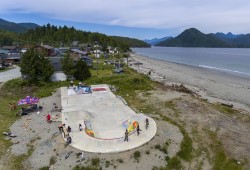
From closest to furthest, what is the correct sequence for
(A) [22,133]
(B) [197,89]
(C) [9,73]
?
(A) [22,133], (B) [197,89], (C) [9,73]

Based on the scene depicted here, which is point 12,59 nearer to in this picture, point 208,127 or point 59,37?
point 59,37

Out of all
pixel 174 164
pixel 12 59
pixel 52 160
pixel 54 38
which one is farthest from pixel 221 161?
pixel 54 38

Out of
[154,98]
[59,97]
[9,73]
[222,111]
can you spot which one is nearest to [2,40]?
[9,73]

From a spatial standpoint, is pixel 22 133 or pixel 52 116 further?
pixel 52 116

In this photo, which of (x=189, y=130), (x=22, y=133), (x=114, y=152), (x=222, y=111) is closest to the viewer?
(x=114, y=152)

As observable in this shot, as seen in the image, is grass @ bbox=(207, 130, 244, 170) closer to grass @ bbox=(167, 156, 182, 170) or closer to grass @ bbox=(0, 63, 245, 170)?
grass @ bbox=(0, 63, 245, 170)

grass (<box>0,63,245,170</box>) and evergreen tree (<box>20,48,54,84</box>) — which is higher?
evergreen tree (<box>20,48,54,84</box>)

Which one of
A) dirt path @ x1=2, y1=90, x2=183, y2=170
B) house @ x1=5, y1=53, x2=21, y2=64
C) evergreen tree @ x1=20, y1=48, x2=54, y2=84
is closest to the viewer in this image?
dirt path @ x1=2, y1=90, x2=183, y2=170

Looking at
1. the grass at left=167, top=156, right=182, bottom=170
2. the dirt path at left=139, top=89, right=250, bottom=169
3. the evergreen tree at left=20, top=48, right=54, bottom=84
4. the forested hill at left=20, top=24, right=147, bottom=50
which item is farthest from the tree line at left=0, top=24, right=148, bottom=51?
the grass at left=167, top=156, right=182, bottom=170

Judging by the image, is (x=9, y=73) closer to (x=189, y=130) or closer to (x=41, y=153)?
(x=41, y=153)
